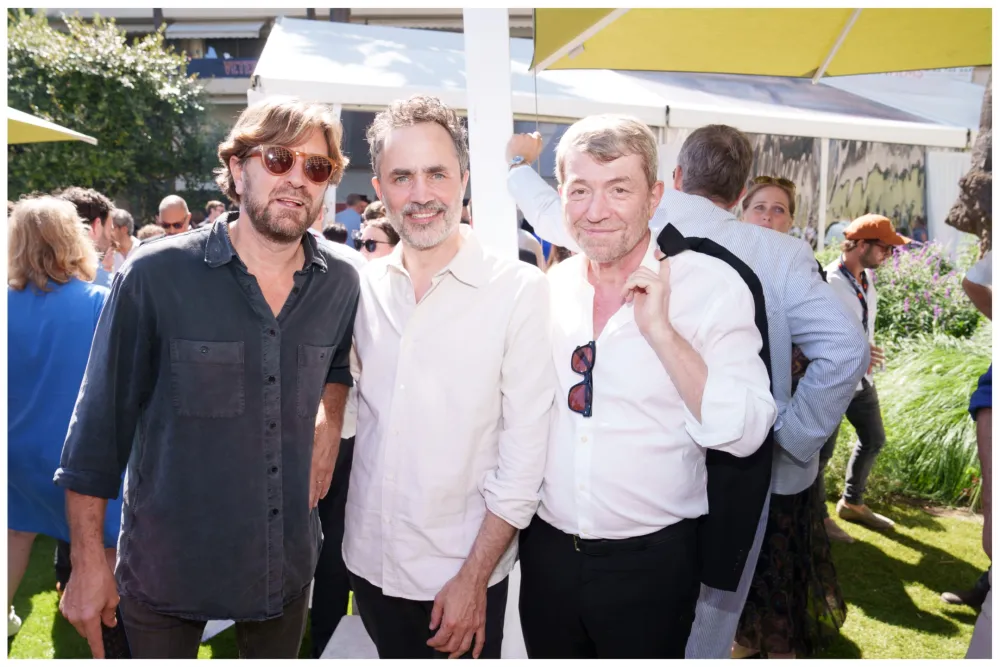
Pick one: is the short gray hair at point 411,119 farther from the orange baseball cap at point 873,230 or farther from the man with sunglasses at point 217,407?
the orange baseball cap at point 873,230

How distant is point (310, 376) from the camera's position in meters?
1.89

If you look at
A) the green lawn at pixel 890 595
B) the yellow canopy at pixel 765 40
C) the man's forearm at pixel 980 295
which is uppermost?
the yellow canopy at pixel 765 40

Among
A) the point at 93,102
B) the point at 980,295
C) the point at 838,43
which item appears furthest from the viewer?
the point at 93,102

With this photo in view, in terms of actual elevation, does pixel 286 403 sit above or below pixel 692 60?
below

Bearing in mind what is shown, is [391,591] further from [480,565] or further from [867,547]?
[867,547]

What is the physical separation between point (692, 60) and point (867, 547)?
3.23m

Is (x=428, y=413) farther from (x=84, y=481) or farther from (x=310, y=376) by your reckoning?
(x=84, y=481)

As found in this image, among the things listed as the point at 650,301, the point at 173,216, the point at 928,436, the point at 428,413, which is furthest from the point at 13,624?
the point at 928,436

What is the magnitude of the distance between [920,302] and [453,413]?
7238mm

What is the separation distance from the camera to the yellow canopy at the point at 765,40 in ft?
10.6

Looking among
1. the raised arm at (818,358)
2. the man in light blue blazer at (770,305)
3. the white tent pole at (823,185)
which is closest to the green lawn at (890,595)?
the man in light blue blazer at (770,305)

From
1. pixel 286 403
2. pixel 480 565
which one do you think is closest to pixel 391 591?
pixel 480 565

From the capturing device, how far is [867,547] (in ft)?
15.5

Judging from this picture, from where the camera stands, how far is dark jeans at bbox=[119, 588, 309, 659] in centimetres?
189
